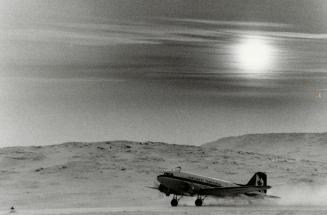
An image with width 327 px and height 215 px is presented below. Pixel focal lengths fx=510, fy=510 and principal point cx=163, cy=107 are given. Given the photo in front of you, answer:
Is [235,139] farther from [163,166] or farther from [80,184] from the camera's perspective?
[80,184]

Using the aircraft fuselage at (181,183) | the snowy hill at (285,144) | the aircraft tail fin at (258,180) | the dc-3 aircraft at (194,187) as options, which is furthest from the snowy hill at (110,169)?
the snowy hill at (285,144)

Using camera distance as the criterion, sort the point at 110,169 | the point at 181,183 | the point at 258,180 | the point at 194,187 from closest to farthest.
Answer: the point at 181,183, the point at 194,187, the point at 258,180, the point at 110,169

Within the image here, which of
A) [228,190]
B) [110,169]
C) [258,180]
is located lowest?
[228,190]

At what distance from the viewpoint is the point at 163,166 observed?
8656 cm

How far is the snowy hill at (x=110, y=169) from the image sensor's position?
6488 centimetres

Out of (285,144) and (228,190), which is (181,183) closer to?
(228,190)

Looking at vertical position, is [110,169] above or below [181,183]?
above

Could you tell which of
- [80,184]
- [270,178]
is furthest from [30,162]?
[270,178]

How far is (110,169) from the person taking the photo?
83.1 meters

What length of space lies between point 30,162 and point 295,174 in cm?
4647

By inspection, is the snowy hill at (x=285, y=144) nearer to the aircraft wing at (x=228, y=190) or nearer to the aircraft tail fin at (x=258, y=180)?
the aircraft tail fin at (x=258, y=180)

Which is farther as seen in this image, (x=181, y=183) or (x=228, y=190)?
(x=228, y=190)

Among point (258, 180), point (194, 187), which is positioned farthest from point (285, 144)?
point (194, 187)

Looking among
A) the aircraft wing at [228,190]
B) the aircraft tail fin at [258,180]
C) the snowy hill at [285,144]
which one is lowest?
the aircraft wing at [228,190]
